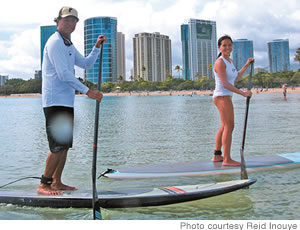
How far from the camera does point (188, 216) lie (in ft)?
12.6

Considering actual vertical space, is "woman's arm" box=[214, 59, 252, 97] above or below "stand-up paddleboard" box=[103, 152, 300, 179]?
above

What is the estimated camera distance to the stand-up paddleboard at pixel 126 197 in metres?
3.91

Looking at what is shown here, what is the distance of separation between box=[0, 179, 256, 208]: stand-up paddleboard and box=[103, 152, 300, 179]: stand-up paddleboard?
4.22 ft

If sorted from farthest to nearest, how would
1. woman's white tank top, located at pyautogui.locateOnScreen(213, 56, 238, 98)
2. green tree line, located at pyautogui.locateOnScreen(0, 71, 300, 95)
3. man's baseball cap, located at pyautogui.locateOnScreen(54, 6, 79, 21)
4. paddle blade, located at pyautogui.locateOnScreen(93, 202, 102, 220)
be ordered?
1. green tree line, located at pyautogui.locateOnScreen(0, 71, 300, 95)
2. woman's white tank top, located at pyautogui.locateOnScreen(213, 56, 238, 98)
3. man's baseball cap, located at pyautogui.locateOnScreen(54, 6, 79, 21)
4. paddle blade, located at pyautogui.locateOnScreen(93, 202, 102, 220)

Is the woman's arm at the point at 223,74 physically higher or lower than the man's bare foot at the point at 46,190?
higher

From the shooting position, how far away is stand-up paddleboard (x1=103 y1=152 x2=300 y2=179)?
5.48 meters

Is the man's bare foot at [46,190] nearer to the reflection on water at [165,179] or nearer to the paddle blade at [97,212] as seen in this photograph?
the reflection on water at [165,179]

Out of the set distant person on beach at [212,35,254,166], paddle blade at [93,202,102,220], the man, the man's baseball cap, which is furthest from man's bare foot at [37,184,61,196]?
distant person on beach at [212,35,254,166]

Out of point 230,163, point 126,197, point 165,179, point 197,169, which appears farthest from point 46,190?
point 230,163

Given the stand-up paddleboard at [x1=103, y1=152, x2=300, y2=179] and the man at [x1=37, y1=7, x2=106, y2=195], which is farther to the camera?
the stand-up paddleboard at [x1=103, y1=152, x2=300, y2=179]

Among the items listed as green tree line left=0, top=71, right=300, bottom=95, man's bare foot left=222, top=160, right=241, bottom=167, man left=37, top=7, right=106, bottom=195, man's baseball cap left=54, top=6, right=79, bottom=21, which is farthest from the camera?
green tree line left=0, top=71, right=300, bottom=95

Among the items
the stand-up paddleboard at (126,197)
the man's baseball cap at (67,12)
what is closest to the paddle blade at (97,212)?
the stand-up paddleboard at (126,197)

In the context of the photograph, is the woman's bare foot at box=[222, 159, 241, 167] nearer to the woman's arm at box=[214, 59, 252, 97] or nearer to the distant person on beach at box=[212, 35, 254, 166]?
the distant person on beach at box=[212, 35, 254, 166]

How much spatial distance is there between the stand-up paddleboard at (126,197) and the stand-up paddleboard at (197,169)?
50.6 inches
